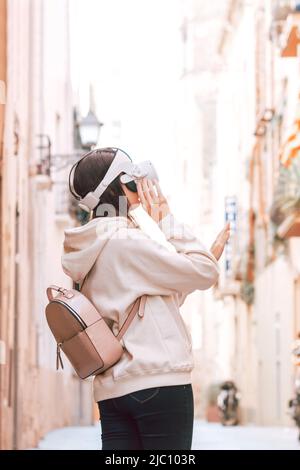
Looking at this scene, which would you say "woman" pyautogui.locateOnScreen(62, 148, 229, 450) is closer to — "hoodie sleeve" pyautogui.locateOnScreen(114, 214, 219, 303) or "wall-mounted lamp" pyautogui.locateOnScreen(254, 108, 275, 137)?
"hoodie sleeve" pyautogui.locateOnScreen(114, 214, 219, 303)

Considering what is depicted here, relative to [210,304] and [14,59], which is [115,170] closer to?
[14,59]

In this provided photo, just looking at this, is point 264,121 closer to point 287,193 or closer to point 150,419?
point 287,193

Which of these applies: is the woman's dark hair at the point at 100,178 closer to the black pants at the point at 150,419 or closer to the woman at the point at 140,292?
the woman at the point at 140,292

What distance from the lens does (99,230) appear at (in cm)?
297

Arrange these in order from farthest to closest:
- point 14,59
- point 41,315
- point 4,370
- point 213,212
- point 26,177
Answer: point 213,212 → point 41,315 → point 26,177 → point 14,59 → point 4,370

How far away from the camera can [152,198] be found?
9.46ft

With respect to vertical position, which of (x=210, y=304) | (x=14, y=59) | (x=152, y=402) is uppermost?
(x=14, y=59)

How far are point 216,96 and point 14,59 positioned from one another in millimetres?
25945

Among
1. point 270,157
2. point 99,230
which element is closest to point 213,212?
point 270,157

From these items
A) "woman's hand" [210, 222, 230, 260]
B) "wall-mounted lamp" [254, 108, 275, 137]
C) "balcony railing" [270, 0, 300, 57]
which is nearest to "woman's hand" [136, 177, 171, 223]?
"woman's hand" [210, 222, 230, 260]

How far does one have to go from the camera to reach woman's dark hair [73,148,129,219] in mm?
2975

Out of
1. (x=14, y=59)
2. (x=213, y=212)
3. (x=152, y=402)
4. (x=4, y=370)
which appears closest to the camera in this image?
(x=152, y=402)

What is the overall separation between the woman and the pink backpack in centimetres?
2

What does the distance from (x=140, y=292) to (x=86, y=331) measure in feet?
0.44
